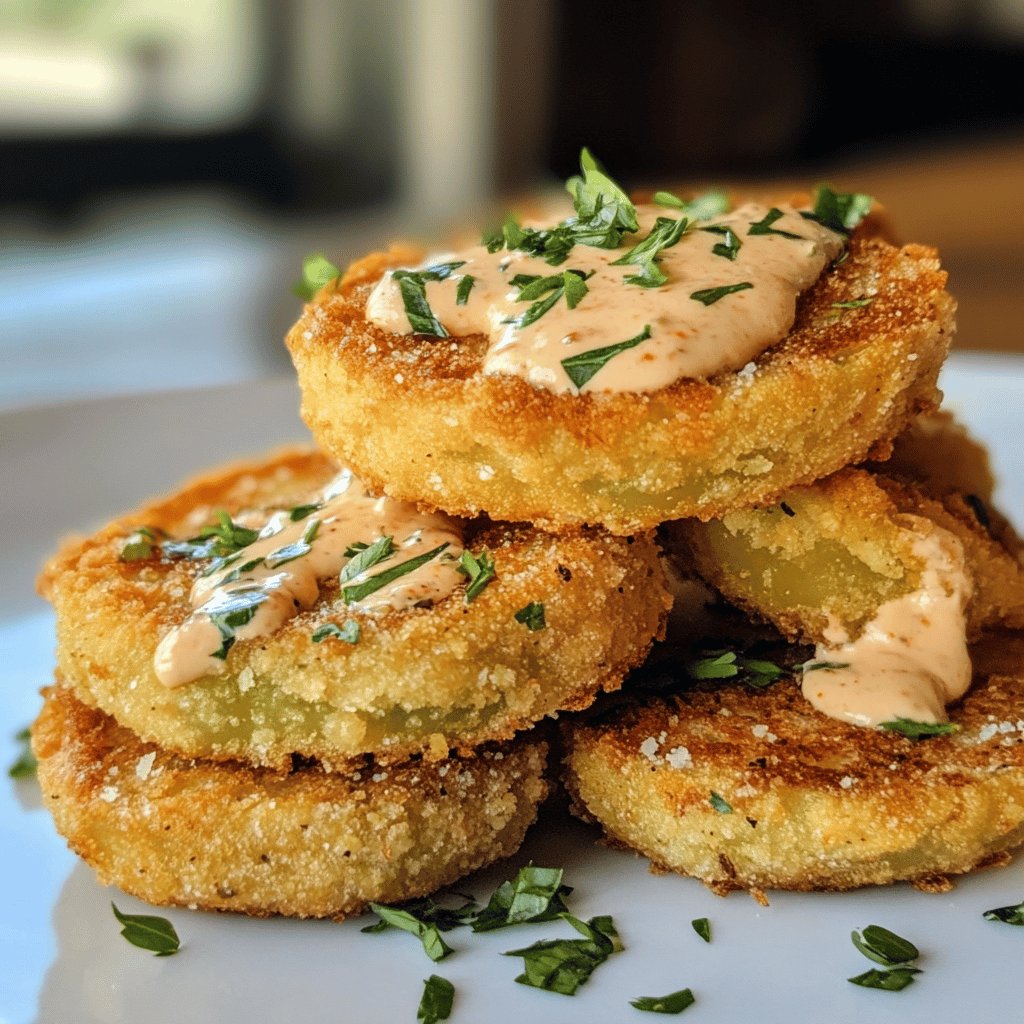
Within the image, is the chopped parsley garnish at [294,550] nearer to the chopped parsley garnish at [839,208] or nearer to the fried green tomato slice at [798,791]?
the fried green tomato slice at [798,791]

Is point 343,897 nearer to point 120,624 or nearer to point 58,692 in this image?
point 120,624

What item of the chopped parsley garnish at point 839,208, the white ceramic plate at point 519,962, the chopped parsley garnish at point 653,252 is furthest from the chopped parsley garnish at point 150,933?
the chopped parsley garnish at point 839,208

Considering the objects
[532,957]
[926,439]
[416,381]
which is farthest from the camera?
[926,439]

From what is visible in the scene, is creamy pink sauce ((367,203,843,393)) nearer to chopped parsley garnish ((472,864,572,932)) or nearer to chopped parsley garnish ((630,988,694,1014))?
chopped parsley garnish ((472,864,572,932))

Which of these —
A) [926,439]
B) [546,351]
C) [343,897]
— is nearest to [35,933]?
[343,897]

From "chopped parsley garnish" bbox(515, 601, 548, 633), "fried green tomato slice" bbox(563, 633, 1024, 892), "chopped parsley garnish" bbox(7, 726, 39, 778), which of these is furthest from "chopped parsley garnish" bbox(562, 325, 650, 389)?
"chopped parsley garnish" bbox(7, 726, 39, 778)

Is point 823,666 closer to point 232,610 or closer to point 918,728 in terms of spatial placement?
point 918,728
